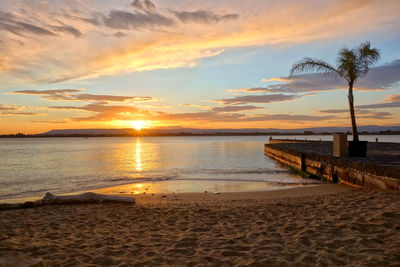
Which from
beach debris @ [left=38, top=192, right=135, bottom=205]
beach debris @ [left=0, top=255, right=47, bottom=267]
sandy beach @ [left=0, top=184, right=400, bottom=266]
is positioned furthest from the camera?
beach debris @ [left=38, top=192, right=135, bottom=205]

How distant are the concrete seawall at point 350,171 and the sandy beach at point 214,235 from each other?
1.07 meters

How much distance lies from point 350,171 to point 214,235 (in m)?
8.88

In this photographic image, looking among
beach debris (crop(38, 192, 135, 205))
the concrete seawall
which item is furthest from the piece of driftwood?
the concrete seawall

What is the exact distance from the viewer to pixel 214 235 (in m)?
5.44

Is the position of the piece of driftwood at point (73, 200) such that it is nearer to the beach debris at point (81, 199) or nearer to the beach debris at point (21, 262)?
the beach debris at point (81, 199)

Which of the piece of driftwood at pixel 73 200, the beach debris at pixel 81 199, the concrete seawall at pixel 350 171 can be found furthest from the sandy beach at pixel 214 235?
the concrete seawall at pixel 350 171

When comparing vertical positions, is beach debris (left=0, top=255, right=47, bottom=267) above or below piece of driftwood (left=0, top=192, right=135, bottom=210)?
above

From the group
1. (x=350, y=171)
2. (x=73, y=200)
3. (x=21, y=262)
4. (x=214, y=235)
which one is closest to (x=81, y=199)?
(x=73, y=200)

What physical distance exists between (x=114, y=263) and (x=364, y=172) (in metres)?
9.70

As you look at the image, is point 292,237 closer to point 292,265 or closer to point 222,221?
point 292,265

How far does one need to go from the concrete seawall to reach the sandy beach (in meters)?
1.07

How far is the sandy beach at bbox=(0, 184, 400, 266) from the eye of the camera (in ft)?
13.9

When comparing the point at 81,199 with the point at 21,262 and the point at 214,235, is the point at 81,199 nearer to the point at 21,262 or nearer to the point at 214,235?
the point at 214,235

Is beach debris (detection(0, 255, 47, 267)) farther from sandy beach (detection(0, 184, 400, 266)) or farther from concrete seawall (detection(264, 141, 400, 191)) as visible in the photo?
concrete seawall (detection(264, 141, 400, 191))
